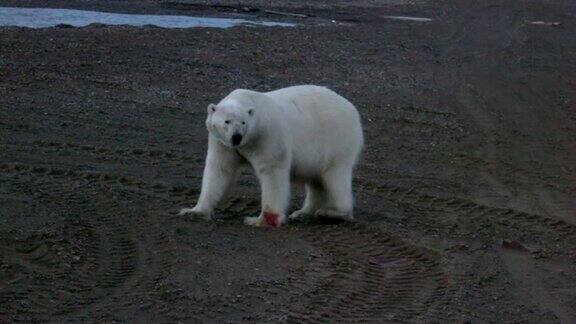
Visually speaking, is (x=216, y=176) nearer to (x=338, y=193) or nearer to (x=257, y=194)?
(x=338, y=193)

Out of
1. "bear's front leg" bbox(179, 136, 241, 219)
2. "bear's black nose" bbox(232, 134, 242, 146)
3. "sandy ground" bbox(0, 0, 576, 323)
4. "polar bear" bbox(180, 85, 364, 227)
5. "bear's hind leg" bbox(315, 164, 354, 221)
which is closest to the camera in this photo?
"sandy ground" bbox(0, 0, 576, 323)

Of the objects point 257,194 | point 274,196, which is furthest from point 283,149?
point 257,194

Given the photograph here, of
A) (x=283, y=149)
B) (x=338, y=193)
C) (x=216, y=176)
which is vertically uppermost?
(x=283, y=149)

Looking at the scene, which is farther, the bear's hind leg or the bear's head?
the bear's hind leg

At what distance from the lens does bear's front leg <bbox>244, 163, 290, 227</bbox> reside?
933cm

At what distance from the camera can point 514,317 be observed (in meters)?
7.22

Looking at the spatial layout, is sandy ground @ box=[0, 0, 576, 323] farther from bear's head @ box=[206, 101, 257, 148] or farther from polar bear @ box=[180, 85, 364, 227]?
bear's head @ box=[206, 101, 257, 148]

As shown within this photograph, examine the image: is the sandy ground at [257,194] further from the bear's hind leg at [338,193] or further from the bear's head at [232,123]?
the bear's head at [232,123]

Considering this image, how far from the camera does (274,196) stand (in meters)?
9.34

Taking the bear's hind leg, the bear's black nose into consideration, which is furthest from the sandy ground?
the bear's black nose

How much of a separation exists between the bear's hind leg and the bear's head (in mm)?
1037

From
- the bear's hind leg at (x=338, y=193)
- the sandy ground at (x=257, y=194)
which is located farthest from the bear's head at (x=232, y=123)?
the bear's hind leg at (x=338, y=193)

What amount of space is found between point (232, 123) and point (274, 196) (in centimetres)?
74

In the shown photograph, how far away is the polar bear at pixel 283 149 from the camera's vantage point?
9141 mm
